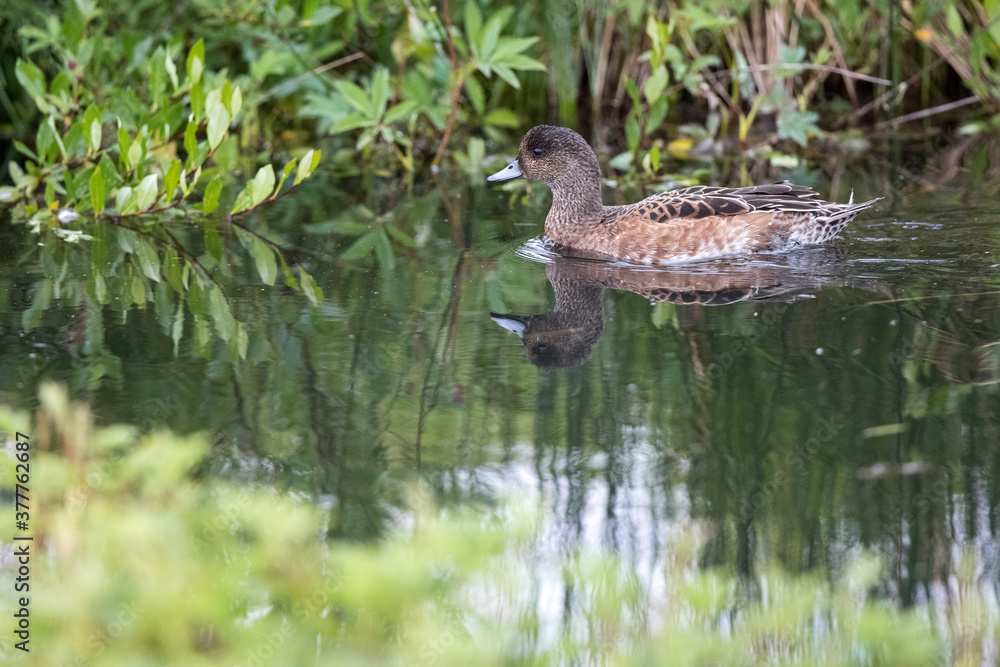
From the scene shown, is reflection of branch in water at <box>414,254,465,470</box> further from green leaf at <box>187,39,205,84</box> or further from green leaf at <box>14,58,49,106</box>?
green leaf at <box>14,58,49,106</box>

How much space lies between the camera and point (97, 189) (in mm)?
6344

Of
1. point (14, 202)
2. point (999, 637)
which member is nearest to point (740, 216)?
point (999, 637)

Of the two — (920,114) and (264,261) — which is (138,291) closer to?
(264,261)

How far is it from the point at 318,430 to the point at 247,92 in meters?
5.92

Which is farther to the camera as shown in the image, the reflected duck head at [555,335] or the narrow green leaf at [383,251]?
the narrow green leaf at [383,251]

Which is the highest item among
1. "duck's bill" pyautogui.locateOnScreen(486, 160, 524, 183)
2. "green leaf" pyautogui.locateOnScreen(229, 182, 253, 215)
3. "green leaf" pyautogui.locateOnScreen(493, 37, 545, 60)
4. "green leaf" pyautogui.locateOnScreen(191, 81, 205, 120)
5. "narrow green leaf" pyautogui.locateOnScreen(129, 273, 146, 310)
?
"green leaf" pyautogui.locateOnScreen(493, 37, 545, 60)

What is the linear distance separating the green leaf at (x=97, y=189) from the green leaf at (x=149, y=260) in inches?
12.8

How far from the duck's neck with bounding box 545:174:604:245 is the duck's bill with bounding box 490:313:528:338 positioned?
62.7 inches

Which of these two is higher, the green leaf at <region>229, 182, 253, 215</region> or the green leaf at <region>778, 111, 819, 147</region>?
the green leaf at <region>778, 111, 819, 147</region>

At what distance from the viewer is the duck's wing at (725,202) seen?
6.08 m

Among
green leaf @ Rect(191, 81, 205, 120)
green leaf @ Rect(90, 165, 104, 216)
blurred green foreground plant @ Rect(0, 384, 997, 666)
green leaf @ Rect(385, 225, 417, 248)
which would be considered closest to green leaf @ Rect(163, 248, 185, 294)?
green leaf @ Rect(90, 165, 104, 216)

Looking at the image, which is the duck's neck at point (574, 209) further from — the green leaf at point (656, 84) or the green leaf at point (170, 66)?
the green leaf at point (170, 66)

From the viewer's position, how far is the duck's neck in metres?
6.52

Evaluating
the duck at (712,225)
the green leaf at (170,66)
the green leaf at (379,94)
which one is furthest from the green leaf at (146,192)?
the duck at (712,225)
